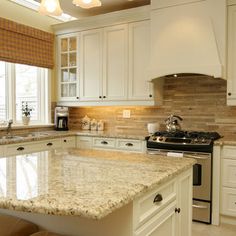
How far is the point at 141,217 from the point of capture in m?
1.30

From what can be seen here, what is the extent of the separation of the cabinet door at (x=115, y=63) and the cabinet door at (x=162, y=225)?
2.59m

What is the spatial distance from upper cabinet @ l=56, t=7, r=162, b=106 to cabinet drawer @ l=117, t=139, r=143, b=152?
58 centimetres

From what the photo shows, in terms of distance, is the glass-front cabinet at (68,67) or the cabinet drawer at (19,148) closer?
the cabinet drawer at (19,148)

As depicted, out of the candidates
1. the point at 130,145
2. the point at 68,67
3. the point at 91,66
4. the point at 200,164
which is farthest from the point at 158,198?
the point at 68,67

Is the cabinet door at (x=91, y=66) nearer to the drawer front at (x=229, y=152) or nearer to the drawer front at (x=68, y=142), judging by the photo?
the drawer front at (x=68, y=142)

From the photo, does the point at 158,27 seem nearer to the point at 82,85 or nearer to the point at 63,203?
the point at 82,85

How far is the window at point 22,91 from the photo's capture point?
13.6 feet

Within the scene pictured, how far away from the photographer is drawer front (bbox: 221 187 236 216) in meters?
3.18

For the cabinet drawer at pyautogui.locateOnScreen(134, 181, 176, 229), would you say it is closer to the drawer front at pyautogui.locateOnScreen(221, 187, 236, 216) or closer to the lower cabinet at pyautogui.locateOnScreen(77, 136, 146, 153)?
the drawer front at pyautogui.locateOnScreen(221, 187, 236, 216)

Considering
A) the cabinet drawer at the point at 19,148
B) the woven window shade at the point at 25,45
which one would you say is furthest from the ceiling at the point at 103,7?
the cabinet drawer at the point at 19,148

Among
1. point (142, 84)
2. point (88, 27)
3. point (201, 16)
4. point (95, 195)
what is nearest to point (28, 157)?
point (95, 195)

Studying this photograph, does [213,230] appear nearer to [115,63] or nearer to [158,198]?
[158,198]

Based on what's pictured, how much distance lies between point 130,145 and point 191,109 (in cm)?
100

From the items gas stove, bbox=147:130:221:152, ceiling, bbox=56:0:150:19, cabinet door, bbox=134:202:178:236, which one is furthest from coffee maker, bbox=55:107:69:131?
cabinet door, bbox=134:202:178:236
